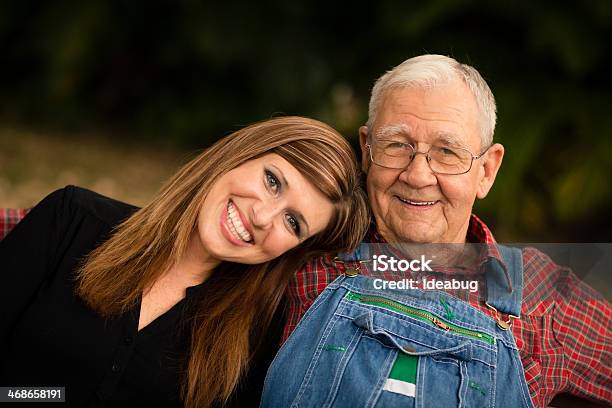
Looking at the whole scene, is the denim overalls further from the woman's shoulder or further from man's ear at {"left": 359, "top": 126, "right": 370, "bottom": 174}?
the woman's shoulder

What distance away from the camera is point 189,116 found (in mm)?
4922

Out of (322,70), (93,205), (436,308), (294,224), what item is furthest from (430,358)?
(322,70)

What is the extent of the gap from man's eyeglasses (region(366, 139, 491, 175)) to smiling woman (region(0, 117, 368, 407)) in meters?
0.10

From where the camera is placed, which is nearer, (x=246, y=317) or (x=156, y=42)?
(x=246, y=317)

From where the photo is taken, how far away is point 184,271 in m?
1.91

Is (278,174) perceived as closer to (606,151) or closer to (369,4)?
(606,151)

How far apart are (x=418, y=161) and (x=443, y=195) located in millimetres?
121

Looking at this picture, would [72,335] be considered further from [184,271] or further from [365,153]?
[365,153]

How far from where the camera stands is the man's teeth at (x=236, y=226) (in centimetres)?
177

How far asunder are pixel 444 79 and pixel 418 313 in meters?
0.62

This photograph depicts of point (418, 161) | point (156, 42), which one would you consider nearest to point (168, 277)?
point (418, 161)

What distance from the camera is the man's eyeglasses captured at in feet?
5.91

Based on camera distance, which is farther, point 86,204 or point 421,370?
point 86,204

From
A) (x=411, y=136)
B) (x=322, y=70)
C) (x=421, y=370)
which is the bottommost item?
(x=421, y=370)
